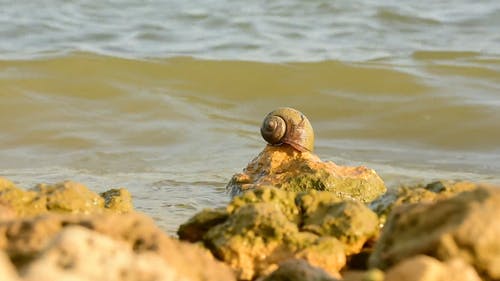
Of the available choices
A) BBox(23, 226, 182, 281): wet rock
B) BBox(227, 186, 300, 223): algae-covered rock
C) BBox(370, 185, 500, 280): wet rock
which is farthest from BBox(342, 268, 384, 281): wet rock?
BBox(23, 226, 182, 281): wet rock

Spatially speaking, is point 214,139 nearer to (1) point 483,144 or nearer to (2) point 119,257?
(1) point 483,144

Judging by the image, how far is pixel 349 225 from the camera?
3.99 m

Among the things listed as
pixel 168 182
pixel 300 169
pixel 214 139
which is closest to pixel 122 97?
pixel 214 139

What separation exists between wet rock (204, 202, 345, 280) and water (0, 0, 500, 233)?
1422 millimetres

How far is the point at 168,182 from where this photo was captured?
6723 mm

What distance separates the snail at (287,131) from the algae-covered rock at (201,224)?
6.17ft

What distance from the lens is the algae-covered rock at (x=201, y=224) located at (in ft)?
13.3

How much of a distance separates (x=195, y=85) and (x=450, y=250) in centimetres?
753

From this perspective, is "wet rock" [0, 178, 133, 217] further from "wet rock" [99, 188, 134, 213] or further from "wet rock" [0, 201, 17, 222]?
"wet rock" [99, 188, 134, 213]

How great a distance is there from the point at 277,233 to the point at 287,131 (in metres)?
2.18

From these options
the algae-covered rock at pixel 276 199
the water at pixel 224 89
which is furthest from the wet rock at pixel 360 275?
the water at pixel 224 89

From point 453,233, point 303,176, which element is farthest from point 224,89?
point 453,233

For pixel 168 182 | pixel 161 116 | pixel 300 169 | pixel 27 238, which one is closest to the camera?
pixel 27 238

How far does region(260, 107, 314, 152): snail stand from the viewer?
5.94 metres
